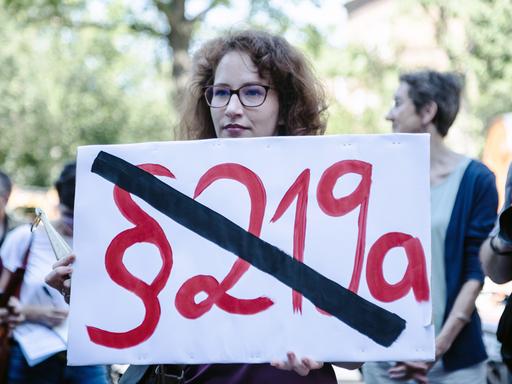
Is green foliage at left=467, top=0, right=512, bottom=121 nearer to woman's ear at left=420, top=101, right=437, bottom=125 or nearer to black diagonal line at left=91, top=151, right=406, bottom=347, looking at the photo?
woman's ear at left=420, top=101, right=437, bottom=125

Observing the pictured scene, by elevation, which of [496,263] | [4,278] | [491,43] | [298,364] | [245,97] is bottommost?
[4,278]

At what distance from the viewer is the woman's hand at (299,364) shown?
2103mm

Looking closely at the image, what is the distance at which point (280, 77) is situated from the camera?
263 cm

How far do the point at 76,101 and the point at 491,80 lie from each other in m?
23.4

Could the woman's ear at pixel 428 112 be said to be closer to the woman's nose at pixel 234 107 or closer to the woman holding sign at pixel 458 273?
the woman holding sign at pixel 458 273

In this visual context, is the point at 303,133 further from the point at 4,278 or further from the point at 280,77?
the point at 4,278

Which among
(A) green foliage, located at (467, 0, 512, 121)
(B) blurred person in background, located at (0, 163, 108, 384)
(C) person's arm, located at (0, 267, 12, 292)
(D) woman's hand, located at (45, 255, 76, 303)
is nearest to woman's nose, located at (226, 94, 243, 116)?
(D) woman's hand, located at (45, 255, 76, 303)

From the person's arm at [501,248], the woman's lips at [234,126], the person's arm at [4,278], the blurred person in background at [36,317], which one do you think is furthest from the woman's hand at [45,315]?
the person's arm at [501,248]

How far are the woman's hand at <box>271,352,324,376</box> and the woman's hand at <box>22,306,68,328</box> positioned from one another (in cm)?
259

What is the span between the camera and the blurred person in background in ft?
14.7

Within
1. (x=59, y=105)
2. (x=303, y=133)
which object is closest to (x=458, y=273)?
(x=303, y=133)

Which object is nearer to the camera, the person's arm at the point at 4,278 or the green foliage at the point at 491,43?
the person's arm at the point at 4,278

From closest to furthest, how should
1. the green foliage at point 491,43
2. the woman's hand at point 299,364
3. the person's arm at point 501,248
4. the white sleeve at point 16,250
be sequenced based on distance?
the woman's hand at point 299,364, the person's arm at point 501,248, the white sleeve at point 16,250, the green foliage at point 491,43

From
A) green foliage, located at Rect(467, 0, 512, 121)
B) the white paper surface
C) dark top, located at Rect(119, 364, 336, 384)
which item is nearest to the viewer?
dark top, located at Rect(119, 364, 336, 384)
